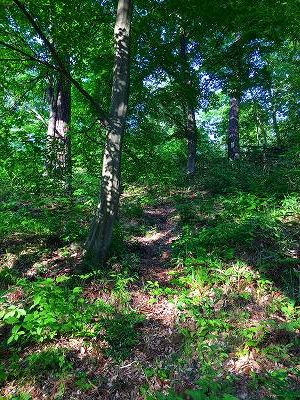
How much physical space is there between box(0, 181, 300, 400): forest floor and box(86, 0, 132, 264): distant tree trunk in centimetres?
53

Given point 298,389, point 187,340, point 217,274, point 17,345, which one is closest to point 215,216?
point 217,274

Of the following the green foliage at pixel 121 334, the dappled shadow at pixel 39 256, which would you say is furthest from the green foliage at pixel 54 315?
the dappled shadow at pixel 39 256

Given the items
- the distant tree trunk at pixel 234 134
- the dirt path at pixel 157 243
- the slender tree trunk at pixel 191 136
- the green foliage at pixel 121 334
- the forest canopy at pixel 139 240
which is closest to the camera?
the forest canopy at pixel 139 240

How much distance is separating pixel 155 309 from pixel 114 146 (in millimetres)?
2919

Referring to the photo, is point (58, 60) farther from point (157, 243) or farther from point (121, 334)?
point (121, 334)

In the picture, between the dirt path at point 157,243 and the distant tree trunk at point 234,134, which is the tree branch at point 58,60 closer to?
the dirt path at point 157,243

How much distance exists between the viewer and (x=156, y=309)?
493 centimetres

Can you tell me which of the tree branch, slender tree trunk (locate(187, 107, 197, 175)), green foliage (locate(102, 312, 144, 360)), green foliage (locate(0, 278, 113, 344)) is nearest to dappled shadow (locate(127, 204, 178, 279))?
green foliage (locate(102, 312, 144, 360))

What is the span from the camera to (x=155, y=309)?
4.93 m

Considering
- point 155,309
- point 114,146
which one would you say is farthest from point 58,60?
point 155,309

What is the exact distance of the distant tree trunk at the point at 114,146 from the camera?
561 cm

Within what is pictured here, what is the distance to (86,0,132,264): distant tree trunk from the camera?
5.61 meters

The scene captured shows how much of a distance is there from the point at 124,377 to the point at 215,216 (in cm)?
455

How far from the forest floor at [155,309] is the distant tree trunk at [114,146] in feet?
1.73
